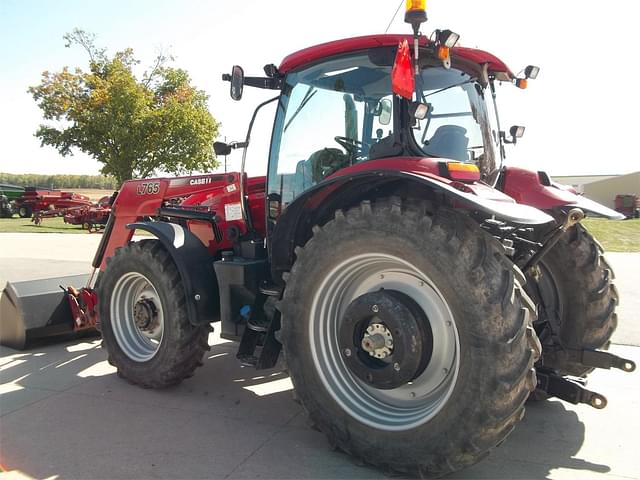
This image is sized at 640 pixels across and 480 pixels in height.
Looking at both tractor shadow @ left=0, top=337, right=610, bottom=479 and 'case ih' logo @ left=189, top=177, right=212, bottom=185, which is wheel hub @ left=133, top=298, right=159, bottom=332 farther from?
'case ih' logo @ left=189, top=177, right=212, bottom=185

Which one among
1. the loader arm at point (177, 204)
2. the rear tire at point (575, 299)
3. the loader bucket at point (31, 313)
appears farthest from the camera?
the loader bucket at point (31, 313)

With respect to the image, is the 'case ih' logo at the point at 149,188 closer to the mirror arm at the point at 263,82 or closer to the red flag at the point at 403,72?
the mirror arm at the point at 263,82

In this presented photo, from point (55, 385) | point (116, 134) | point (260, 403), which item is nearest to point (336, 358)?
point (260, 403)

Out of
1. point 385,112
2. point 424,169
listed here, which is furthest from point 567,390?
point 385,112

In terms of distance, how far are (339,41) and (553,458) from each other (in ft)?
9.24

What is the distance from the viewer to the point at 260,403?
404cm

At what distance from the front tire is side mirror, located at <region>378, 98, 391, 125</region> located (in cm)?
69

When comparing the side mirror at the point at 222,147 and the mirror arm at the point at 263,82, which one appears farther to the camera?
the side mirror at the point at 222,147

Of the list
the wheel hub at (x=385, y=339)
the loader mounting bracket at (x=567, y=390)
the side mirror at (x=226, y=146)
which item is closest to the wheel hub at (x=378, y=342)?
the wheel hub at (x=385, y=339)

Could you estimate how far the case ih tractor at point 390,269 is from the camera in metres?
2.69

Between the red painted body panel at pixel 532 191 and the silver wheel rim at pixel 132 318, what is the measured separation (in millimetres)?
2890

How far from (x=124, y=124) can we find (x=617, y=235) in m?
21.0

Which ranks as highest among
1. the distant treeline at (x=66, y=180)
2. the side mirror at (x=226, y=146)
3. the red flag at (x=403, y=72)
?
the distant treeline at (x=66, y=180)

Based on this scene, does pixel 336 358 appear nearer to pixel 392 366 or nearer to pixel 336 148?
pixel 392 366
